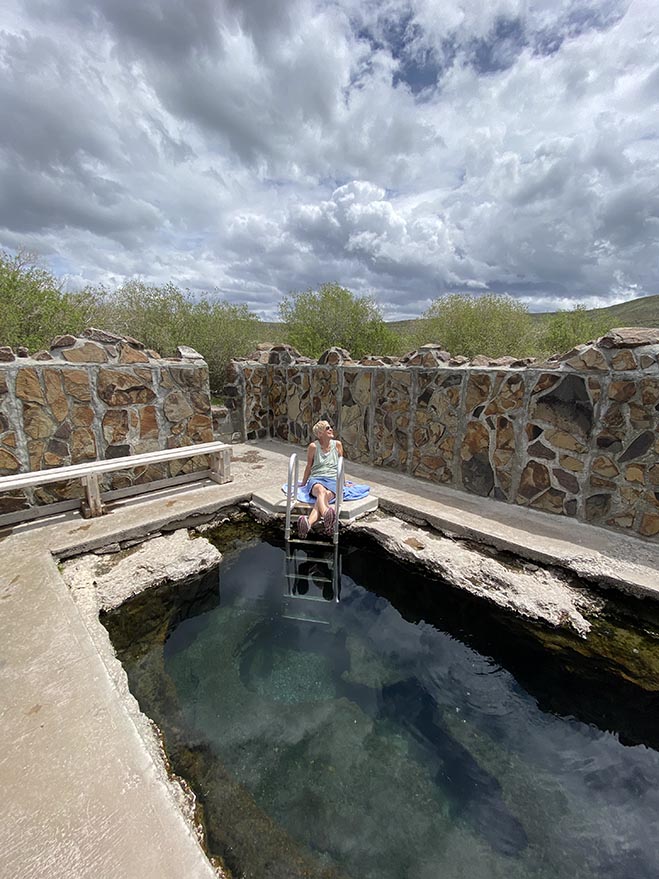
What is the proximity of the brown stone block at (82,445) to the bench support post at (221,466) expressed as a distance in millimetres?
1432

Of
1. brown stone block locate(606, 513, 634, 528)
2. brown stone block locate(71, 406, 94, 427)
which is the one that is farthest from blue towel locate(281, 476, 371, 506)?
brown stone block locate(606, 513, 634, 528)

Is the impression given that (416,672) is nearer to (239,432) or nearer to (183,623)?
(183,623)

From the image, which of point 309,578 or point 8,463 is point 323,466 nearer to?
point 309,578

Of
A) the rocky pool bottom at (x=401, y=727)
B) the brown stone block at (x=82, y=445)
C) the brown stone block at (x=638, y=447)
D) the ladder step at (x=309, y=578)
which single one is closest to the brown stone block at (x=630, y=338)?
the brown stone block at (x=638, y=447)

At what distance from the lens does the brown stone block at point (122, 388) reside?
185 inches

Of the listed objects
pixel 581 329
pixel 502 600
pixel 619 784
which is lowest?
pixel 619 784

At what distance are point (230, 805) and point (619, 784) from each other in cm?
200

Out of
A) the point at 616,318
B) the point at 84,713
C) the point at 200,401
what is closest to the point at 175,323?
the point at 200,401

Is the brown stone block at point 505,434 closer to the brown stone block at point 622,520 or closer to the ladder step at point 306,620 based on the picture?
the brown stone block at point 622,520

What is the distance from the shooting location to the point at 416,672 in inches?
108

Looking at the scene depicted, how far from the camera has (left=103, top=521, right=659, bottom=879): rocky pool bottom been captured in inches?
69.6

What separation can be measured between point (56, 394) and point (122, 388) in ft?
2.25

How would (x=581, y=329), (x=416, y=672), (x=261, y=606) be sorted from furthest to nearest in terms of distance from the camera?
(x=581, y=329), (x=261, y=606), (x=416, y=672)

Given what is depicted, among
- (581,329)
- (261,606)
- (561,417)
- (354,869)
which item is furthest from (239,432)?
(581,329)
